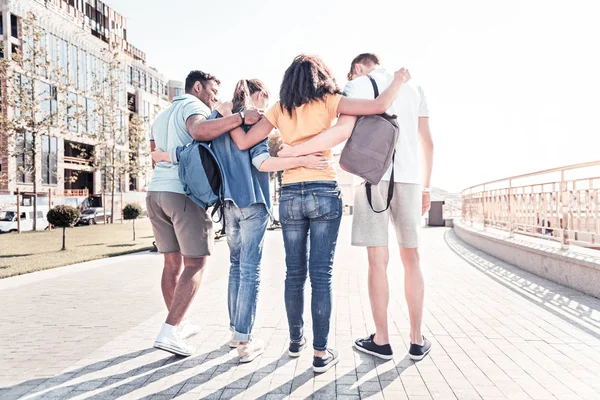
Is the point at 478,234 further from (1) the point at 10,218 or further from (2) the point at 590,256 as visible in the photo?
(1) the point at 10,218

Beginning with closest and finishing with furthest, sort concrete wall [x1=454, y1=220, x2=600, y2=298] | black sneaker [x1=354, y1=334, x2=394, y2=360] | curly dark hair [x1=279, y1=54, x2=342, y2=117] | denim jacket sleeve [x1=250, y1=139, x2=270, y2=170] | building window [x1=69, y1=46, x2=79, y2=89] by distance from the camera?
curly dark hair [x1=279, y1=54, x2=342, y2=117] → denim jacket sleeve [x1=250, y1=139, x2=270, y2=170] → black sneaker [x1=354, y1=334, x2=394, y2=360] → concrete wall [x1=454, y1=220, x2=600, y2=298] → building window [x1=69, y1=46, x2=79, y2=89]

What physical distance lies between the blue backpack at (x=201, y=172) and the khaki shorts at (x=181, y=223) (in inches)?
7.7

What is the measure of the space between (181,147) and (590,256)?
5081mm

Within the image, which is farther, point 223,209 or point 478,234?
point 478,234

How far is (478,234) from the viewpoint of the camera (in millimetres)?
11328

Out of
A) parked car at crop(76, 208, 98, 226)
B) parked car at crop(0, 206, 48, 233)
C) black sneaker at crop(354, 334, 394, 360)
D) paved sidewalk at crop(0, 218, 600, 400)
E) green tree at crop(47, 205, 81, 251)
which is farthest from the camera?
parked car at crop(76, 208, 98, 226)

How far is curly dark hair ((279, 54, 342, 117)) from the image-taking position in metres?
2.97

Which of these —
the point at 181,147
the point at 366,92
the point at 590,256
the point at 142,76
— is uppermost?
the point at 142,76

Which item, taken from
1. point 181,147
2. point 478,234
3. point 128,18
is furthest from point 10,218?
point 128,18

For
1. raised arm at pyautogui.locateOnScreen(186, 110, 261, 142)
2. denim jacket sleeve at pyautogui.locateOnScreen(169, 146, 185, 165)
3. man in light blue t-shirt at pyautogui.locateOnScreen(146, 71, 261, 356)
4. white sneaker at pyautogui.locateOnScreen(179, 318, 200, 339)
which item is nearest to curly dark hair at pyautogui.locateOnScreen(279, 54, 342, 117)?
raised arm at pyautogui.locateOnScreen(186, 110, 261, 142)

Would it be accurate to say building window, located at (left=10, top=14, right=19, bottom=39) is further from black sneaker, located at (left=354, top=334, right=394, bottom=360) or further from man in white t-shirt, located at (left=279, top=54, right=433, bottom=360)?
black sneaker, located at (left=354, top=334, right=394, bottom=360)

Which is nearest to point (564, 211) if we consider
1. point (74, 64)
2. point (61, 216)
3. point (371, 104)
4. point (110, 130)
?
point (371, 104)

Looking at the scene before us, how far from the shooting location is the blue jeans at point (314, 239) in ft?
9.93

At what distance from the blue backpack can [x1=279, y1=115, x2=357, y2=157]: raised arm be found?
0.55 m
